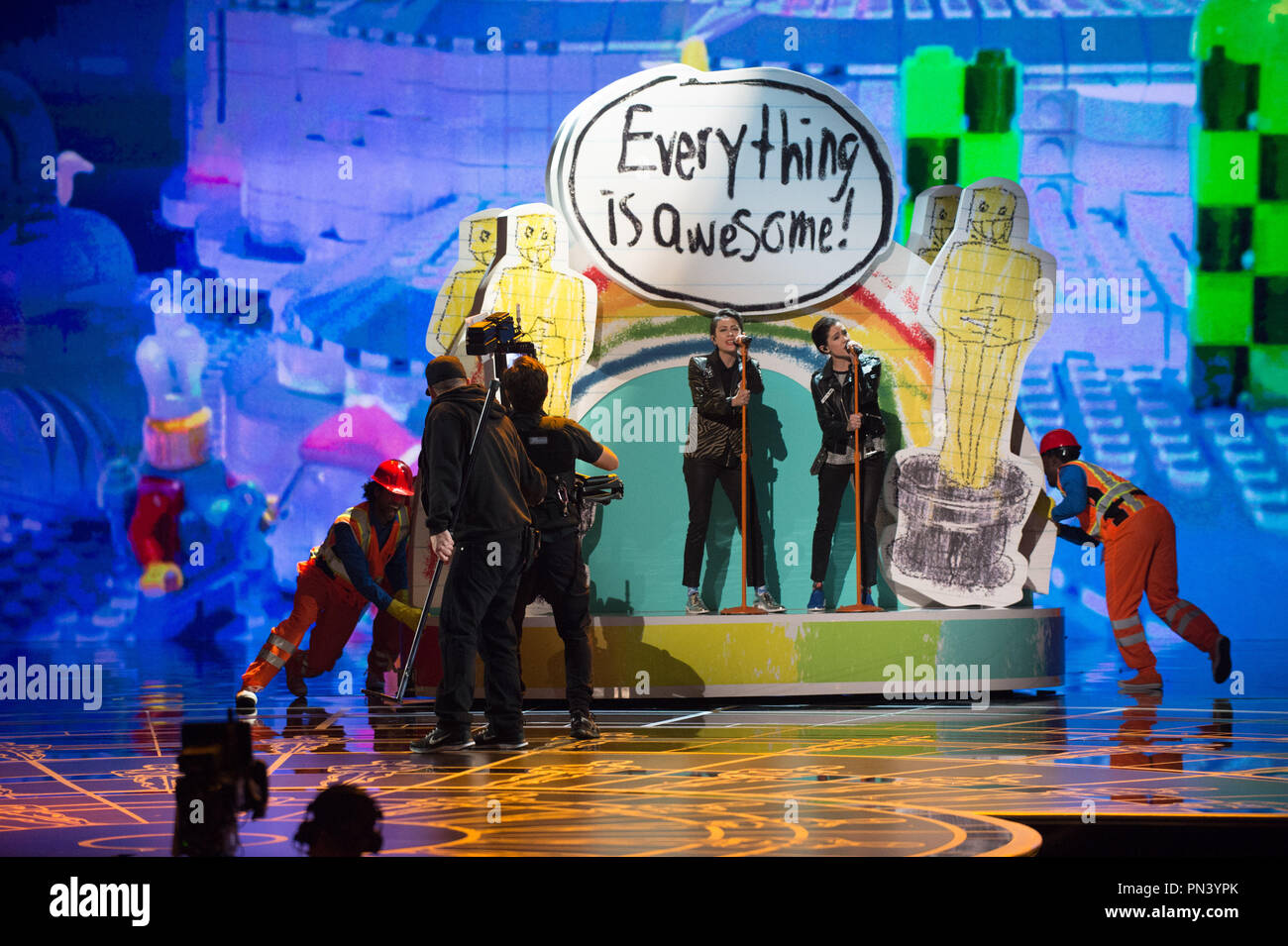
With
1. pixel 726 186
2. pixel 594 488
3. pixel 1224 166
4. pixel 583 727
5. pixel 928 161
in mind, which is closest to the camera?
pixel 583 727

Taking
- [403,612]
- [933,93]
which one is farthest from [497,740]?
[933,93]

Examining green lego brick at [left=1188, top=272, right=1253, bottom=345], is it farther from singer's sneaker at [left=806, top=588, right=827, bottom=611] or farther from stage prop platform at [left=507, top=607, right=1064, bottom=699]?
singer's sneaker at [left=806, top=588, right=827, bottom=611]

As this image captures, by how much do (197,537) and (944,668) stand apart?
8078 millimetres

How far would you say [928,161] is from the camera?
43.6ft

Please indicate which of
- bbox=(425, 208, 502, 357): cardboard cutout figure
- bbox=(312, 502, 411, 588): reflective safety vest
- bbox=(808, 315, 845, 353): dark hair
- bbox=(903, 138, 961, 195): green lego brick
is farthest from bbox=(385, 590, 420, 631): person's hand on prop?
bbox=(903, 138, 961, 195): green lego brick

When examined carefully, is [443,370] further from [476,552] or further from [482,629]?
[482,629]

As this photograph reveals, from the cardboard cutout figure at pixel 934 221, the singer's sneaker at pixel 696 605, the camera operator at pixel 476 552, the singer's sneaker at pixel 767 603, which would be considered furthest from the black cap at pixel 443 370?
the cardboard cutout figure at pixel 934 221

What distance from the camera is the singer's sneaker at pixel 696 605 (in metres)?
7.89

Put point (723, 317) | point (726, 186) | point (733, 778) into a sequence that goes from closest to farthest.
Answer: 1. point (733, 778)
2. point (723, 317)
3. point (726, 186)

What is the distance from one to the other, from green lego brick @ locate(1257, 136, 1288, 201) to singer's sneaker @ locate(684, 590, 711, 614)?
818 cm

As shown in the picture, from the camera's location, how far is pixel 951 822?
407 cm

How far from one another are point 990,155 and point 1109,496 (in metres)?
5.63

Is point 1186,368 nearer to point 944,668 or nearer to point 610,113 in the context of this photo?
point 944,668
